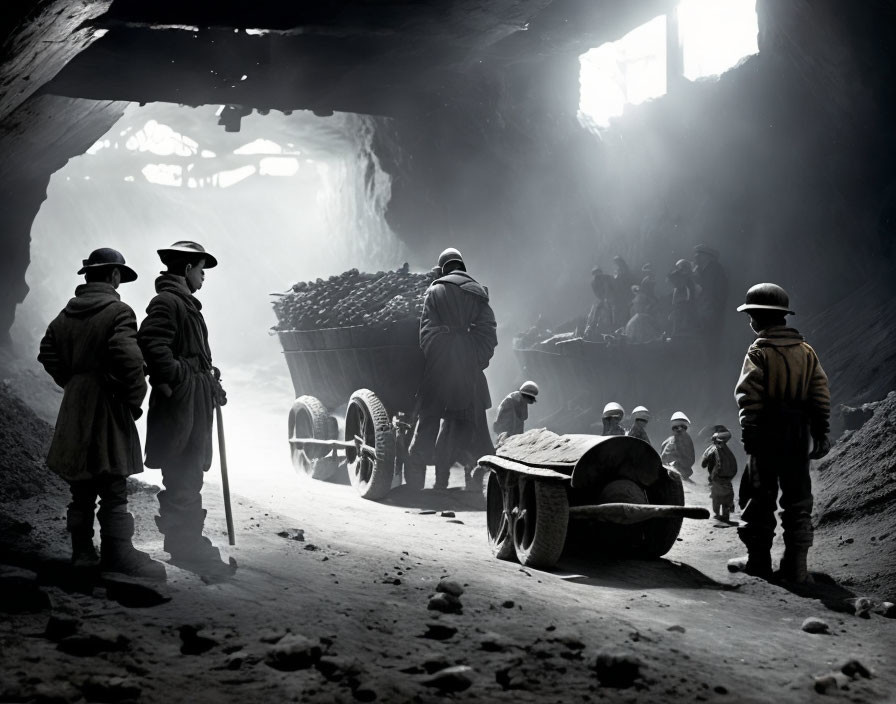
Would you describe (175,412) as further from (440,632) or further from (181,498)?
(440,632)

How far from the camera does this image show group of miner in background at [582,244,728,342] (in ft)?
46.4

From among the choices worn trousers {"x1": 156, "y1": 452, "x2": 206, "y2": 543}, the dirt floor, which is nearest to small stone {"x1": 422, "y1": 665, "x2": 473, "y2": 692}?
the dirt floor

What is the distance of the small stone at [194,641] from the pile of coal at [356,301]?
18.2 ft

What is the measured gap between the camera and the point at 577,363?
14.5 meters

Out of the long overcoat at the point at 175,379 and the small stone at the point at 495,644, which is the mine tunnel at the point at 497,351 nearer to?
the small stone at the point at 495,644

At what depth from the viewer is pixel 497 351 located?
1850 cm

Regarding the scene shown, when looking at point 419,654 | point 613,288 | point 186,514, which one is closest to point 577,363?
point 613,288

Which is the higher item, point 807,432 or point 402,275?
point 402,275

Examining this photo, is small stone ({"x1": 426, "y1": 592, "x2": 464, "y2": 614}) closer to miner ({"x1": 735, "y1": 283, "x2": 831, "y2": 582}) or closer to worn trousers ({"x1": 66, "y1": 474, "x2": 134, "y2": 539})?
worn trousers ({"x1": 66, "y1": 474, "x2": 134, "y2": 539})

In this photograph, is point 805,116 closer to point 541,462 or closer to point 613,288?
point 613,288

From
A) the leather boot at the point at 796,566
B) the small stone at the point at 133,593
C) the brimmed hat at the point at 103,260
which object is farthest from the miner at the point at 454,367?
the small stone at the point at 133,593

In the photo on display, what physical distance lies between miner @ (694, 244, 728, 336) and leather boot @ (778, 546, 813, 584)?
9.57 metres

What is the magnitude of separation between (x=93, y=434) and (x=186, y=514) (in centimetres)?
85

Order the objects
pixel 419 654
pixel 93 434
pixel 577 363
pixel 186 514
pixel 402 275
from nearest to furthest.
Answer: pixel 419 654, pixel 93 434, pixel 186 514, pixel 402 275, pixel 577 363
